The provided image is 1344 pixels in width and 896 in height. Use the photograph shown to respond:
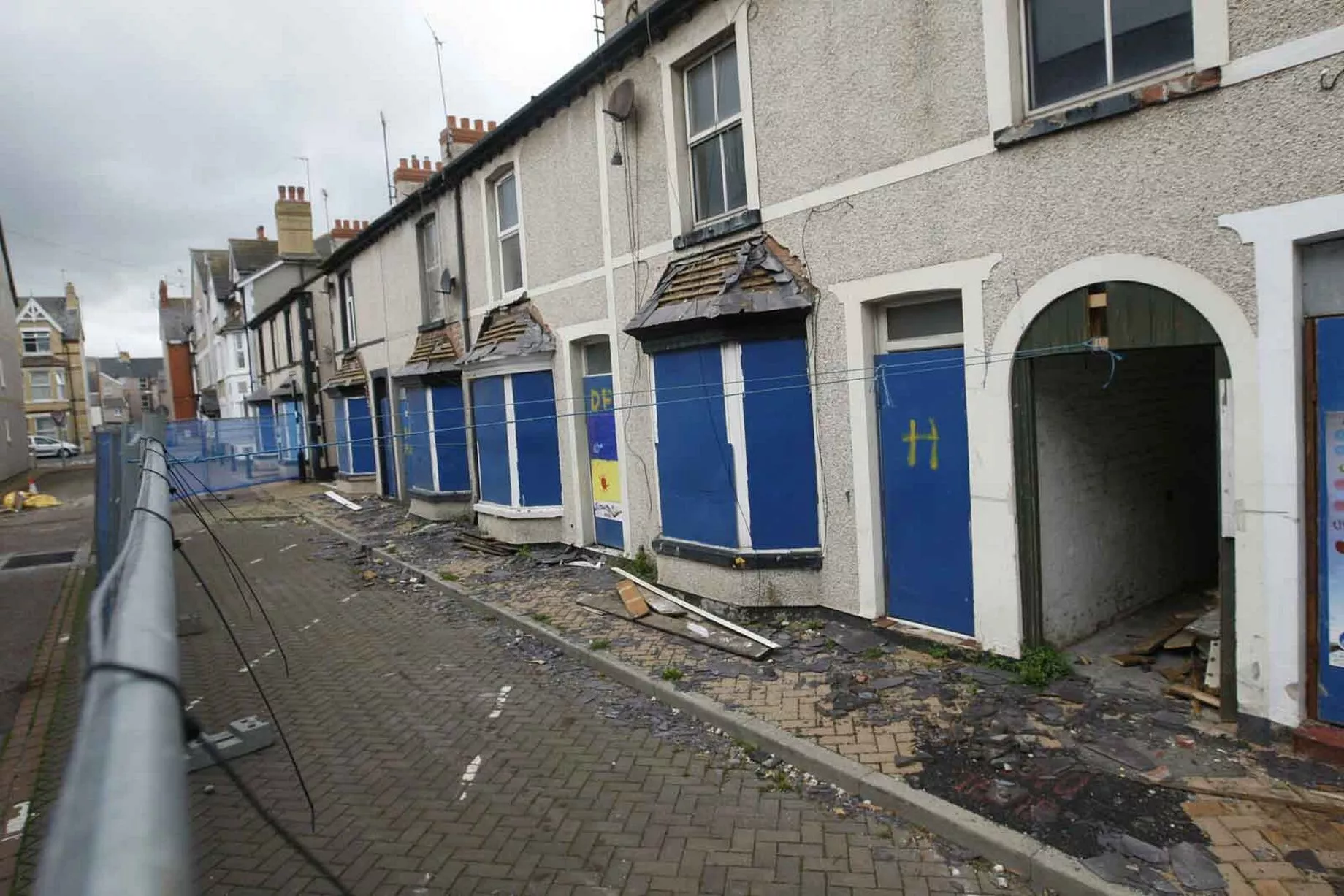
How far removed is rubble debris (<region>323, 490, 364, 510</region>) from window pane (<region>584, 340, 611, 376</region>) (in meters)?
9.40

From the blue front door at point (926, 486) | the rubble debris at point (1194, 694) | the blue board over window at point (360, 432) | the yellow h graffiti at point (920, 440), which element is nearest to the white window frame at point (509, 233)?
the blue front door at point (926, 486)

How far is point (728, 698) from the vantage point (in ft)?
19.4

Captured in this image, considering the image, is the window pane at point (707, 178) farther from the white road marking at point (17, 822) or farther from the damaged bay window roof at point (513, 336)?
the white road marking at point (17, 822)

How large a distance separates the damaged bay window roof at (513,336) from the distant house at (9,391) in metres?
28.6

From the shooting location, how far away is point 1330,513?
432 cm

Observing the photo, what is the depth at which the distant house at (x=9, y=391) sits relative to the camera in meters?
31.5

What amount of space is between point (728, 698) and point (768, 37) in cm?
569

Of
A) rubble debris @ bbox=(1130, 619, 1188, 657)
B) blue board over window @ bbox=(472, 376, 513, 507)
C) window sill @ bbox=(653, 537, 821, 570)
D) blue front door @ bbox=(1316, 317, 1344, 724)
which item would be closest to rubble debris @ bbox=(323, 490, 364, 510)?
blue board over window @ bbox=(472, 376, 513, 507)

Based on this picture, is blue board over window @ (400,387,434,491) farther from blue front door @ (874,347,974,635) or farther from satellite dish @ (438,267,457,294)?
blue front door @ (874,347,974,635)

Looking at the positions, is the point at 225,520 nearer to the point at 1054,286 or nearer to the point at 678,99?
the point at 678,99

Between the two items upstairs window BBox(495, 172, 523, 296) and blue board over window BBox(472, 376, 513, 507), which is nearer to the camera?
blue board over window BBox(472, 376, 513, 507)

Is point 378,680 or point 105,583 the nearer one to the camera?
point 105,583

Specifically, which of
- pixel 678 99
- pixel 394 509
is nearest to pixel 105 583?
pixel 678 99

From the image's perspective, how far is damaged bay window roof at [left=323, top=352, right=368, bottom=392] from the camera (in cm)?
1895
